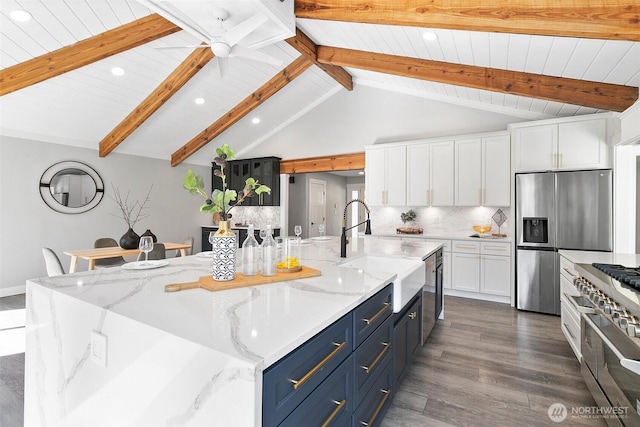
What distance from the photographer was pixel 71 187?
5.55 metres

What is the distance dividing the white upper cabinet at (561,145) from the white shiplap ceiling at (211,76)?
0.93 feet

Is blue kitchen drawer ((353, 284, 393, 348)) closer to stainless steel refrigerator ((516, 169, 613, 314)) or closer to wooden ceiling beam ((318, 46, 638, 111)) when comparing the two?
wooden ceiling beam ((318, 46, 638, 111))

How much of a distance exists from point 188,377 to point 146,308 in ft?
1.40

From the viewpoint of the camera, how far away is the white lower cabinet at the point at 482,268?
4422mm

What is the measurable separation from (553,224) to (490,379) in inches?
101

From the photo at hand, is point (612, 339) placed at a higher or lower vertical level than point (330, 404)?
higher

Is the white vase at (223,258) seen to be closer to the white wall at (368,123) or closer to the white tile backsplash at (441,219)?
the white tile backsplash at (441,219)

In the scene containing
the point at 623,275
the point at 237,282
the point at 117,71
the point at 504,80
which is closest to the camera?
the point at 237,282

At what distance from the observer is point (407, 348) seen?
2.28 meters

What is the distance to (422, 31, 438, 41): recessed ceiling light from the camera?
3.04m

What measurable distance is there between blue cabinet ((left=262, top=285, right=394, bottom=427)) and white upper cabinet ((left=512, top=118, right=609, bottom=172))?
141 inches

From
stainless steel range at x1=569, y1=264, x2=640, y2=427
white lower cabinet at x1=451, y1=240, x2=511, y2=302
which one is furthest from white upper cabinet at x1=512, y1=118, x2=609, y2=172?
stainless steel range at x1=569, y1=264, x2=640, y2=427

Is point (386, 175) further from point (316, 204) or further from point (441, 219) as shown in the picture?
point (316, 204)

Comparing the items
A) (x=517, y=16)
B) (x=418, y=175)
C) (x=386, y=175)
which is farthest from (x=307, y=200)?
(x=517, y=16)
